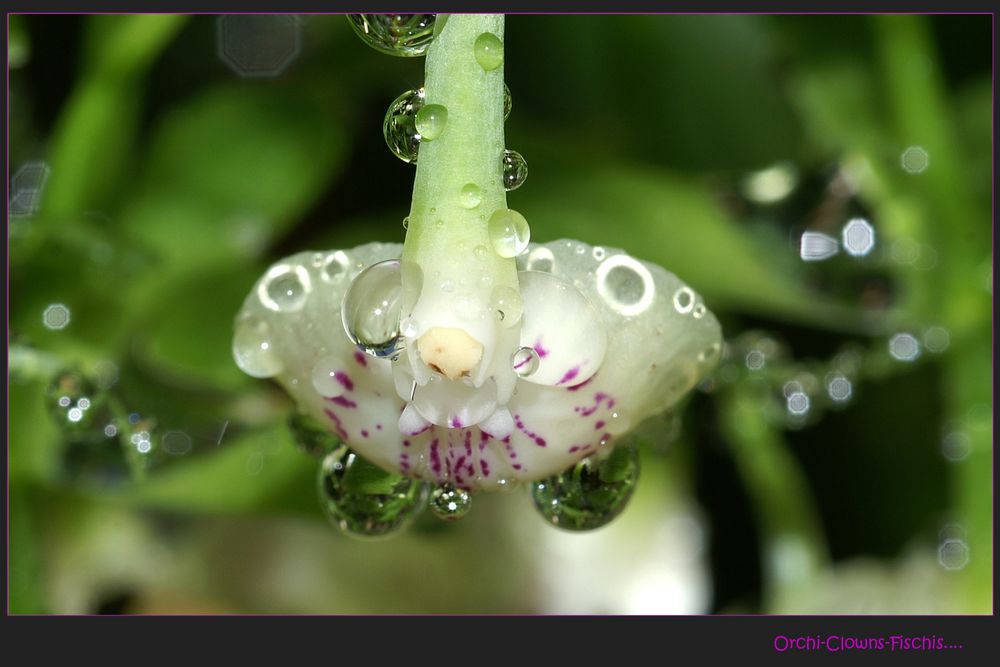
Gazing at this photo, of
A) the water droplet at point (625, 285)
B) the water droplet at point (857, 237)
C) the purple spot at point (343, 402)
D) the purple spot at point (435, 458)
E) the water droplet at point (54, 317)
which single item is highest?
the water droplet at point (857, 237)

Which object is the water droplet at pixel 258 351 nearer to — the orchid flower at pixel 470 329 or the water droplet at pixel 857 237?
the orchid flower at pixel 470 329

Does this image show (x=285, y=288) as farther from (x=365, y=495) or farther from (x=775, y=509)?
(x=775, y=509)

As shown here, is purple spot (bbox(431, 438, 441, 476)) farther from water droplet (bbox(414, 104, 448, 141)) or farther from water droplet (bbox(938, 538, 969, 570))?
water droplet (bbox(938, 538, 969, 570))

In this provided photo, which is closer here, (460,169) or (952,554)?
(460,169)

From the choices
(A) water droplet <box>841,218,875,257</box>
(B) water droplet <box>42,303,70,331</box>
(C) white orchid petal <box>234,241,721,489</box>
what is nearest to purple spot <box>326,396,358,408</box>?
(C) white orchid petal <box>234,241,721,489</box>

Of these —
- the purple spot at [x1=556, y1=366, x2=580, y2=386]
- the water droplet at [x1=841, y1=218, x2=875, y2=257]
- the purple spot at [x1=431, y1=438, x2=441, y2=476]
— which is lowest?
the purple spot at [x1=431, y1=438, x2=441, y2=476]

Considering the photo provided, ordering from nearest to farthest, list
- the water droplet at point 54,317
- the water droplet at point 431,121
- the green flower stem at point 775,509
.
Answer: the water droplet at point 431,121
the water droplet at point 54,317
the green flower stem at point 775,509

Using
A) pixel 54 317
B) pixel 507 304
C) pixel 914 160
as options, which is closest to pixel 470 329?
pixel 507 304

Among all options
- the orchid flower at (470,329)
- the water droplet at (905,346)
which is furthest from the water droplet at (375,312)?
the water droplet at (905,346)
